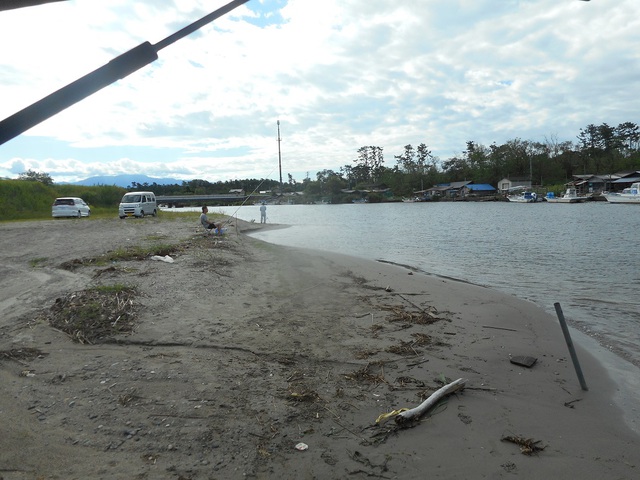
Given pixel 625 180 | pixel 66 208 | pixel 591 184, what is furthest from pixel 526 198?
pixel 66 208

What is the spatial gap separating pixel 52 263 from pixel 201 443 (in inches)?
392

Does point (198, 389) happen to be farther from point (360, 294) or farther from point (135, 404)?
point (360, 294)

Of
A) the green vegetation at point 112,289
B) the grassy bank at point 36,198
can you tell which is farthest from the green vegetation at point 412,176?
the green vegetation at point 112,289

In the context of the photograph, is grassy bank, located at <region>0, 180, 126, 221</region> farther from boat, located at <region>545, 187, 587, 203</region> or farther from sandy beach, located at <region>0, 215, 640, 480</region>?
boat, located at <region>545, 187, 587, 203</region>

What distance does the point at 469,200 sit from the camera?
107438mm

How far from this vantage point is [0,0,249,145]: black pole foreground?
1176 mm

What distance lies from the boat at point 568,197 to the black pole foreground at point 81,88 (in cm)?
8915

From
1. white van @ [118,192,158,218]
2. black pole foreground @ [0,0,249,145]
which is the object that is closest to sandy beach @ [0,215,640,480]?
black pole foreground @ [0,0,249,145]

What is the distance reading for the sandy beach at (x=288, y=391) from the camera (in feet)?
11.7

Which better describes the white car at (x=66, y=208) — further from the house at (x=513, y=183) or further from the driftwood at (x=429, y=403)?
the house at (x=513, y=183)

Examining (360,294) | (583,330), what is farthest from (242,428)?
(583,330)

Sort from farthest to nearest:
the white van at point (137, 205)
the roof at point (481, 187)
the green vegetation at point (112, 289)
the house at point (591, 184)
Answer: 1. the roof at point (481, 187)
2. the house at point (591, 184)
3. the white van at point (137, 205)
4. the green vegetation at point (112, 289)

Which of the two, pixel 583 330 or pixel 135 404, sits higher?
pixel 135 404

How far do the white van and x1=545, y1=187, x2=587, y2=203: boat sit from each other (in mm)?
74338
